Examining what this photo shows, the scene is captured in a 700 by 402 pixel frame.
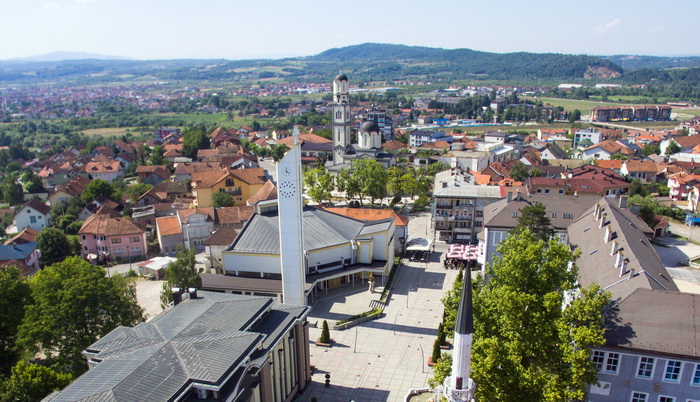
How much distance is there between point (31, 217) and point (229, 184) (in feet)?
85.0

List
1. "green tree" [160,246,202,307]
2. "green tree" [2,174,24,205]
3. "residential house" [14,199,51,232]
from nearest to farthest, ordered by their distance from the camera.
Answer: "green tree" [160,246,202,307]
"residential house" [14,199,51,232]
"green tree" [2,174,24,205]

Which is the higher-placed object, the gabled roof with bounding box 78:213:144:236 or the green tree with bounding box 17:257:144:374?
the green tree with bounding box 17:257:144:374

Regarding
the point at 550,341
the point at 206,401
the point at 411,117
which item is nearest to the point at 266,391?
the point at 206,401

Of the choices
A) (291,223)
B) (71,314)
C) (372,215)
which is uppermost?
(291,223)

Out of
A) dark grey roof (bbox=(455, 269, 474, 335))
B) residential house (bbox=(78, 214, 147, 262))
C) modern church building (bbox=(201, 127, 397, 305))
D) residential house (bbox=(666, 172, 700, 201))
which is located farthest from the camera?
residential house (bbox=(666, 172, 700, 201))

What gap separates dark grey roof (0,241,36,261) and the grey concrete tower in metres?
45.4

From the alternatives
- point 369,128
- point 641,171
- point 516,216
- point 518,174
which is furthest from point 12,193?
point 641,171

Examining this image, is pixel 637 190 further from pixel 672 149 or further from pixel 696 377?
pixel 696 377

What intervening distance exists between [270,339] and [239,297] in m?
3.75

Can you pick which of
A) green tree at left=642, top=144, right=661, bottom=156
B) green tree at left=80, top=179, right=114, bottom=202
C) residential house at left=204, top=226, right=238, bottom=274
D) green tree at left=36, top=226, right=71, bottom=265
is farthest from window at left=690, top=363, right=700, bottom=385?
green tree at left=642, top=144, right=661, bottom=156

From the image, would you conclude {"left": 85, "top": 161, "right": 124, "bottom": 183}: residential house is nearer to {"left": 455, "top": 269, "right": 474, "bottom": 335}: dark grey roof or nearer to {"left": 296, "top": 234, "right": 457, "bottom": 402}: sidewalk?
{"left": 296, "top": 234, "right": 457, "bottom": 402}: sidewalk

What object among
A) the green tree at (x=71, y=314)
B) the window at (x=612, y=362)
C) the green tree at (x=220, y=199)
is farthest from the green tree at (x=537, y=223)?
the green tree at (x=220, y=199)

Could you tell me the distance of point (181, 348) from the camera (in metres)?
21.3

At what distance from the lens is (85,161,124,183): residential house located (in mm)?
89750
